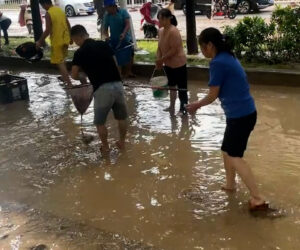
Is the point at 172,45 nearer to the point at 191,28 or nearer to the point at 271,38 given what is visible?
the point at 271,38

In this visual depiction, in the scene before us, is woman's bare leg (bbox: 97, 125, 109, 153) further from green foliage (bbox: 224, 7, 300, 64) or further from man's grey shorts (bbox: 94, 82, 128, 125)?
green foliage (bbox: 224, 7, 300, 64)

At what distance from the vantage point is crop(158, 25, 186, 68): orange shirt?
703cm

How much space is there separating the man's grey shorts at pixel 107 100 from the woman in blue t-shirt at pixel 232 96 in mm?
1606

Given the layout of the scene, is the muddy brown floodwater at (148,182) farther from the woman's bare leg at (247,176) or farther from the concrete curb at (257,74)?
the concrete curb at (257,74)

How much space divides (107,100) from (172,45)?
5.76 feet

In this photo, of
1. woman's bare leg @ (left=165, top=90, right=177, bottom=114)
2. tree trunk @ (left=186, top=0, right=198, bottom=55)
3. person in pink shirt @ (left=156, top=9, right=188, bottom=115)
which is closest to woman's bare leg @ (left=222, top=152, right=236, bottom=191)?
person in pink shirt @ (left=156, top=9, right=188, bottom=115)

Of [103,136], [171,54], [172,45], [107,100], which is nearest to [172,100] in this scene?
[171,54]

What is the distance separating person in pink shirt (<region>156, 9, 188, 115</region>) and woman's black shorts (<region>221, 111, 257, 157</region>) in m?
2.99

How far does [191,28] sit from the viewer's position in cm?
1074

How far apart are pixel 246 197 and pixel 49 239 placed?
1.96 m

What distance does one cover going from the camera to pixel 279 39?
9266 millimetres

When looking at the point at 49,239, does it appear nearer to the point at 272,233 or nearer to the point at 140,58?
the point at 272,233

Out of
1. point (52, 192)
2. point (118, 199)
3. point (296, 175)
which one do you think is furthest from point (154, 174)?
point (296, 175)

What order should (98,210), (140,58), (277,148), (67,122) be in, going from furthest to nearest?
(140,58), (67,122), (277,148), (98,210)
